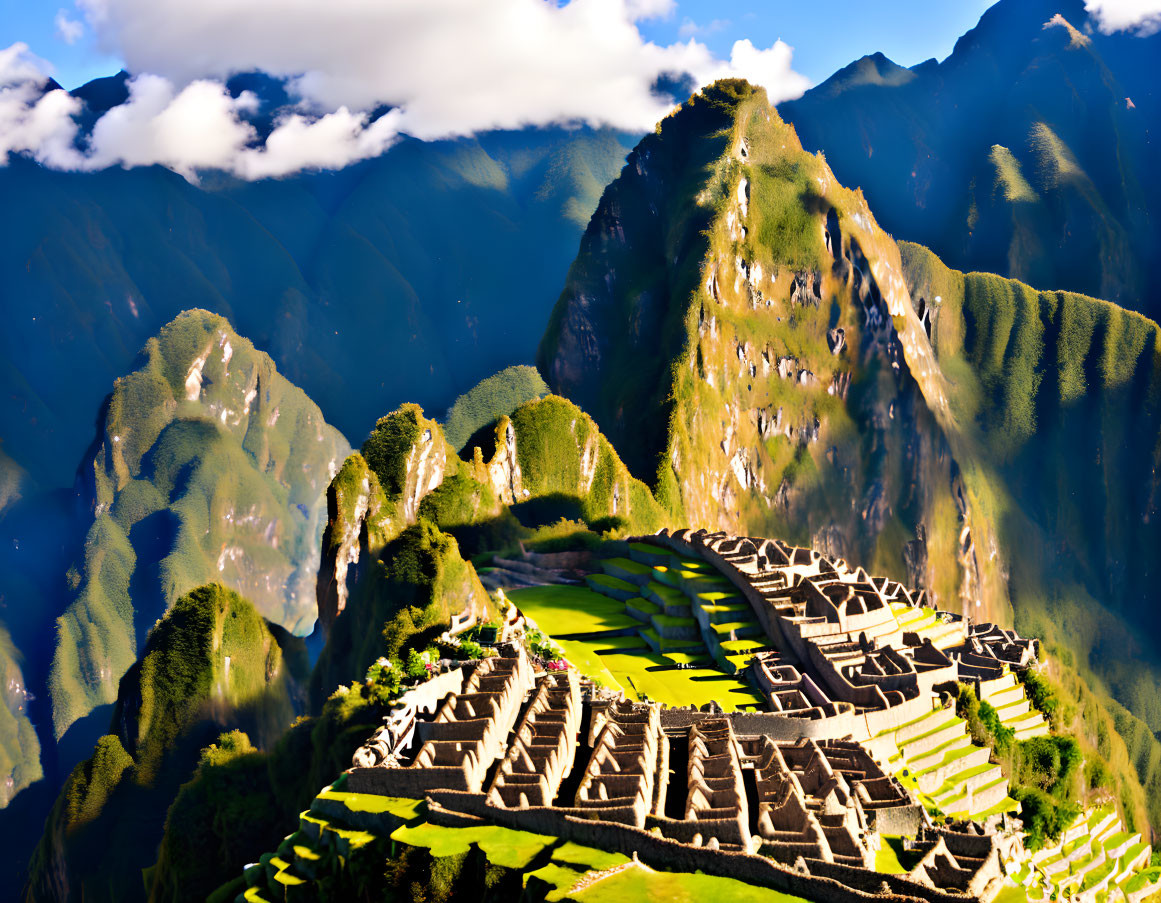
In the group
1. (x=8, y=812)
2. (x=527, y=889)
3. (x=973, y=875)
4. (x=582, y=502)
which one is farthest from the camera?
(x=8, y=812)

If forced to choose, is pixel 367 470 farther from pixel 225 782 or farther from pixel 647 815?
pixel 647 815

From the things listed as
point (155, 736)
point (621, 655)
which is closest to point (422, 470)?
point (155, 736)

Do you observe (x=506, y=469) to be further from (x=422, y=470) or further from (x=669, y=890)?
(x=669, y=890)

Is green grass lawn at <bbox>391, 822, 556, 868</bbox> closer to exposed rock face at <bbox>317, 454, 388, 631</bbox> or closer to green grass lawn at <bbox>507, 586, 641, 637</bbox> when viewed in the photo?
green grass lawn at <bbox>507, 586, 641, 637</bbox>

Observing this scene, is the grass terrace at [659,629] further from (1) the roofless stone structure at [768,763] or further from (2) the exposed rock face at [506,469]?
(2) the exposed rock face at [506,469]

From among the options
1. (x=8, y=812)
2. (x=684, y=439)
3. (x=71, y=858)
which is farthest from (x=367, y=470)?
(x=8, y=812)

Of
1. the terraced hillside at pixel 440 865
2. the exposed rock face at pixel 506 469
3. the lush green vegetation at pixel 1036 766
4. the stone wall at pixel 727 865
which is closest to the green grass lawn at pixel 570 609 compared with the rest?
the lush green vegetation at pixel 1036 766

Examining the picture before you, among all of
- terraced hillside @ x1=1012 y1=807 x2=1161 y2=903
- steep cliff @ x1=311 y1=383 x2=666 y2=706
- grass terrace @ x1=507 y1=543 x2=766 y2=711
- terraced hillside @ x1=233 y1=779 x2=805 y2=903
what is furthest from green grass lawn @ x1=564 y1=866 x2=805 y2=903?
steep cliff @ x1=311 y1=383 x2=666 y2=706
